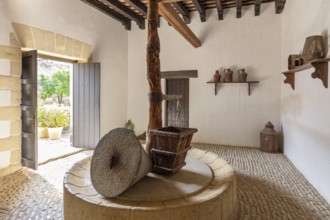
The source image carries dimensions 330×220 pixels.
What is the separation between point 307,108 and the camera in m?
2.76

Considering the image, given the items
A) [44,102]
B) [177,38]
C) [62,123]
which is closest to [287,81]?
[177,38]

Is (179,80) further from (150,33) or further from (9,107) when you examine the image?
(9,107)

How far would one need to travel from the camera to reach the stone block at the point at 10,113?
2.82 meters

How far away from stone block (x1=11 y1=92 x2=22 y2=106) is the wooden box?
2297 mm

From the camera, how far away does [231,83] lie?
460 cm

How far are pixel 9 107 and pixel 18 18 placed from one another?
127cm

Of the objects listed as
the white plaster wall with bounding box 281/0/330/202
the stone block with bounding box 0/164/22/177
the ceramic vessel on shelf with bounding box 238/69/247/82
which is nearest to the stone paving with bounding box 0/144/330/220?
the stone block with bounding box 0/164/22/177

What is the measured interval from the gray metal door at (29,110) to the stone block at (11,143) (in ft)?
0.36

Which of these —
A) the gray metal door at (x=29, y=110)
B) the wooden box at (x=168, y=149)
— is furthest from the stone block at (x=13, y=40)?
the wooden box at (x=168, y=149)

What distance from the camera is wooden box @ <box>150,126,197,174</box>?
1.78m

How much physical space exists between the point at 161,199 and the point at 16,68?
9.22 feet

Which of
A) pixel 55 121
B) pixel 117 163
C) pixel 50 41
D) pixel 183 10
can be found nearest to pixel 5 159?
pixel 50 41

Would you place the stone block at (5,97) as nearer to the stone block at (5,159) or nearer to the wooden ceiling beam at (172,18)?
the stone block at (5,159)

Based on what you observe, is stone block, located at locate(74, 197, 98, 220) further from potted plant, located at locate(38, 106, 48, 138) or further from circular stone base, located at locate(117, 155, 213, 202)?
potted plant, located at locate(38, 106, 48, 138)
